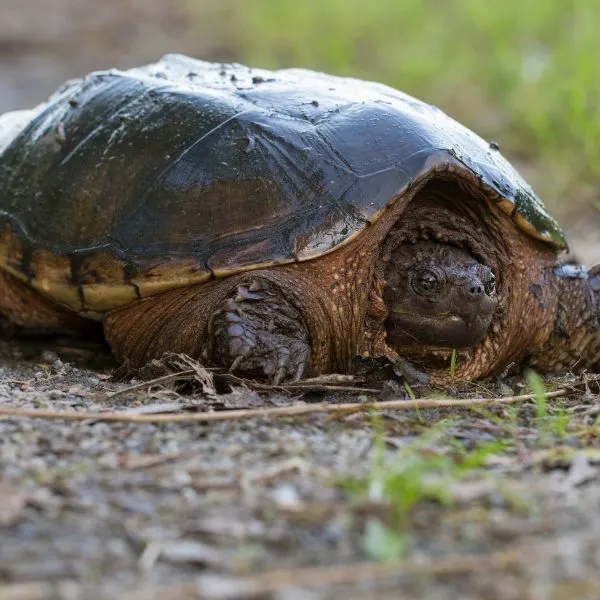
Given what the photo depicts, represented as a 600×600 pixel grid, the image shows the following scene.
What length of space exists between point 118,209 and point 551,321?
169 centimetres

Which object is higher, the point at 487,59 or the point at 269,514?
the point at 487,59

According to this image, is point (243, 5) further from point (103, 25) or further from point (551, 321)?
point (551, 321)

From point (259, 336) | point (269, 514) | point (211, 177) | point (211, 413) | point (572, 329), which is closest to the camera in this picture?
point (269, 514)

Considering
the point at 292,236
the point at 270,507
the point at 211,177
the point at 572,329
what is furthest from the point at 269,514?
the point at 572,329

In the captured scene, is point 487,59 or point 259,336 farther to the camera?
point 487,59

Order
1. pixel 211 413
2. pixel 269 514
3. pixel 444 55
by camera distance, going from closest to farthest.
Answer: pixel 269 514 < pixel 211 413 < pixel 444 55

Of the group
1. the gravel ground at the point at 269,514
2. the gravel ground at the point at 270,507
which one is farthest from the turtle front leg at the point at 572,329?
the gravel ground at the point at 269,514

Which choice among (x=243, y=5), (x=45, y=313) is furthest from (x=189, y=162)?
(x=243, y=5)

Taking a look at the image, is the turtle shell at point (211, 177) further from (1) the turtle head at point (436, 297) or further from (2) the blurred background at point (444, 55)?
(2) the blurred background at point (444, 55)

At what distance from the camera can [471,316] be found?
125 inches

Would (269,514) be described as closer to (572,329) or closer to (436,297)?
(436,297)

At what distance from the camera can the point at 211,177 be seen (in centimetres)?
333

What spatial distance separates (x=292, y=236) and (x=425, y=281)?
47 centimetres

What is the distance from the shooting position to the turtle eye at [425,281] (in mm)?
3197
